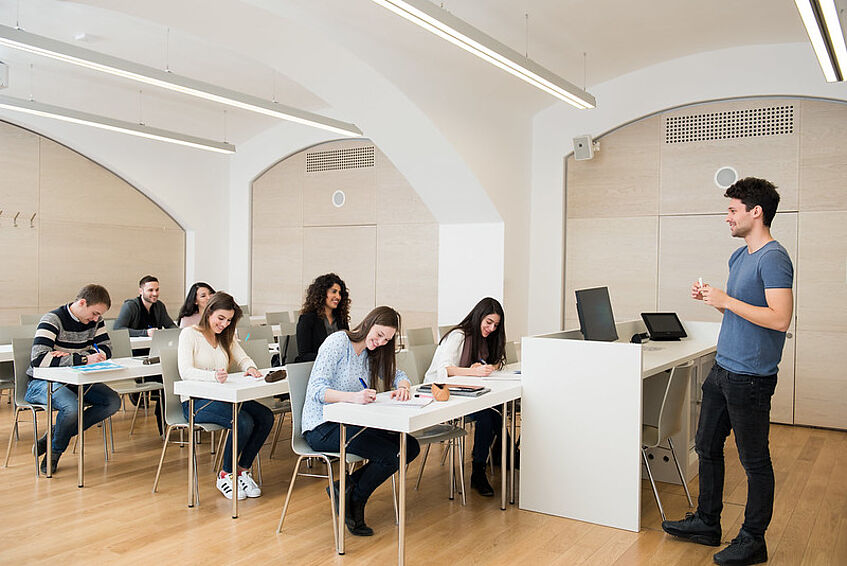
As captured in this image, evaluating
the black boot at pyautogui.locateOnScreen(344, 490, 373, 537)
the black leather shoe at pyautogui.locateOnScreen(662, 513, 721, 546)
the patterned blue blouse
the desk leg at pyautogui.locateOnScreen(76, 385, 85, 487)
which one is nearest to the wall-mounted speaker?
the patterned blue blouse

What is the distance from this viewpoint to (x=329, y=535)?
3.93 m

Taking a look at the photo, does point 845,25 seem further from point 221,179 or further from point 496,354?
point 221,179

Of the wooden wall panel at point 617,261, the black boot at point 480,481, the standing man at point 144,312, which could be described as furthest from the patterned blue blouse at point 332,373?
the wooden wall panel at point 617,261

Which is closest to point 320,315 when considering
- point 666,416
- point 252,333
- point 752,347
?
point 252,333

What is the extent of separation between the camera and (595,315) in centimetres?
496

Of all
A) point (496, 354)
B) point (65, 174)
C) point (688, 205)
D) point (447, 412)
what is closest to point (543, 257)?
point (688, 205)

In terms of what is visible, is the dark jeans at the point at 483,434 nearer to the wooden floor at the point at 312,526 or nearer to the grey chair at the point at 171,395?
the wooden floor at the point at 312,526

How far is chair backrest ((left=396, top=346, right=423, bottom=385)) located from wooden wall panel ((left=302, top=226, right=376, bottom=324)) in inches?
173

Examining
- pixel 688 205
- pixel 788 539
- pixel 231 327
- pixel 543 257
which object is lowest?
pixel 788 539

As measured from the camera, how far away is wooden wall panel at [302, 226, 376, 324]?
9484mm

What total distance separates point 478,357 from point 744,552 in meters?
2.00

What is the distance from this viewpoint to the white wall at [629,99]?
22.9ft

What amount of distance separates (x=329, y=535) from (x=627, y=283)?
5.02 metres

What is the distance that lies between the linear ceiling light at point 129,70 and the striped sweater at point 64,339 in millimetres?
1814
